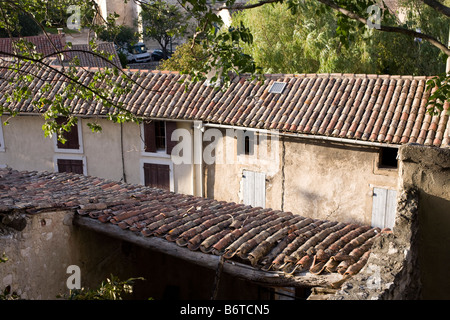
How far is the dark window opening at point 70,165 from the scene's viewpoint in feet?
52.0

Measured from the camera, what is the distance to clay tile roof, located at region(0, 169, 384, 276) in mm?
5898

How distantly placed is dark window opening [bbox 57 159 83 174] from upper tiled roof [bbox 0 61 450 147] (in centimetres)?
208

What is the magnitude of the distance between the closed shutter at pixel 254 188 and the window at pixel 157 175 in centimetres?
254

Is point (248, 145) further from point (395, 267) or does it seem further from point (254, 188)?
point (395, 267)

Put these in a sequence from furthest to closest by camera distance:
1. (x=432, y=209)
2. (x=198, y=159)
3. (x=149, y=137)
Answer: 1. (x=149, y=137)
2. (x=198, y=159)
3. (x=432, y=209)

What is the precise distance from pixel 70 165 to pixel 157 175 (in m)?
3.17

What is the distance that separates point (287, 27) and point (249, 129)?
364 inches

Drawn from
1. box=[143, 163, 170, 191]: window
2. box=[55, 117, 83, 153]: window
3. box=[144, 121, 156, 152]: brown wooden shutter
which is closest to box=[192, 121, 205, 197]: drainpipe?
box=[143, 163, 170, 191]: window

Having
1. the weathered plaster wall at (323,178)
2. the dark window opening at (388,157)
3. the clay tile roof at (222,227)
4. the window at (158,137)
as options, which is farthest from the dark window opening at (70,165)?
the dark window opening at (388,157)

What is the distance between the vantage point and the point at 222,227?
6.93m

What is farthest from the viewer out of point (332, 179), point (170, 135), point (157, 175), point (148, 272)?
point (157, 175)

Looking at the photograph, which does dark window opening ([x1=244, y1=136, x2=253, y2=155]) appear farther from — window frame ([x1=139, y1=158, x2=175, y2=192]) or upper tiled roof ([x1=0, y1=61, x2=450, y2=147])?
window frame ([x1=139, y1=158, x2=175, y2=192])

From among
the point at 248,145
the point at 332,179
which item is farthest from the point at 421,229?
the point at 248,145
